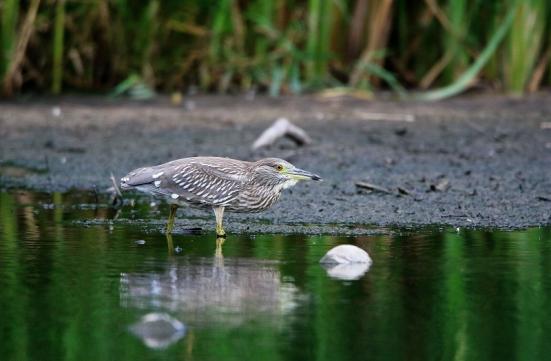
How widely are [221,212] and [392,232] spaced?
1.16 m

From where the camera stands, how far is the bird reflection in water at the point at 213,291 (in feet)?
19.1

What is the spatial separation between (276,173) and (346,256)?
5.40 ft

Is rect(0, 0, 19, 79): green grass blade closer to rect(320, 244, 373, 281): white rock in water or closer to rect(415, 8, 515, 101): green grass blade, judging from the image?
rect(415, 8, 515, 101): green grass blade

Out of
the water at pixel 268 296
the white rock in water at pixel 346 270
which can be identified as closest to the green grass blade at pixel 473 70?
the water at pixel 268 296

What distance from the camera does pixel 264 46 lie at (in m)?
14.7

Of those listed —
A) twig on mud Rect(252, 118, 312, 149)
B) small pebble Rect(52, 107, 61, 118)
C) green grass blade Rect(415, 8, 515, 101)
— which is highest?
green grass blade Rect(415, 8, 515, 101)

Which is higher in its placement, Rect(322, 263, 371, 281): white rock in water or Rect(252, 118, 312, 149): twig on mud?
Rect(252, 118, 312, 149): twig on mud

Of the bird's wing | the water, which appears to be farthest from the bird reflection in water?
the bird's wing

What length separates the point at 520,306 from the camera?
5.99m

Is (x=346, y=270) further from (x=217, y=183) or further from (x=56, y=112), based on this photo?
(x=56, y=112)

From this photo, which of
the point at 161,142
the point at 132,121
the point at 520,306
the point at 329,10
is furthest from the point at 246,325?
the point at 329,10

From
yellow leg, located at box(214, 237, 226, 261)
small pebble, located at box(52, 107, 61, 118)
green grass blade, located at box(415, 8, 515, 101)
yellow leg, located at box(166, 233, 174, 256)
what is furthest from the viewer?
small pebble, located at box(52, 107, 61, 118)

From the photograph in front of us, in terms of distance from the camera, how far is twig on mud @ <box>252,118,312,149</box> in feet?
38.5

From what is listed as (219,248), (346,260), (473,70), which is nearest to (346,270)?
(346,260)
